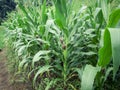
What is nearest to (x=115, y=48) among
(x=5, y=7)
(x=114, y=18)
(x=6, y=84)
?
(x=114, y=18)

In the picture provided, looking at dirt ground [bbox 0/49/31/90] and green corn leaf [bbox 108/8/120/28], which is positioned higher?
green corn leaf [bbox 108/8/120/28]

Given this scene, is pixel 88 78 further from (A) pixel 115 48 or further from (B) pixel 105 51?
(A) pixel 115 48

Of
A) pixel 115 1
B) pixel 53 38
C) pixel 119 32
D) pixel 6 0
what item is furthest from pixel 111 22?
pixel 6 0

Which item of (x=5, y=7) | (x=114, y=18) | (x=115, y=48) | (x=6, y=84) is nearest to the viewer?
(x=115, y=48)

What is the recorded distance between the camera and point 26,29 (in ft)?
11.7

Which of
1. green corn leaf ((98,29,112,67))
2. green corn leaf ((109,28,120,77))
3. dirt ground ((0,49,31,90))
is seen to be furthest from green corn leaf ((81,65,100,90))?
dirt ground ((0,49,31,90))

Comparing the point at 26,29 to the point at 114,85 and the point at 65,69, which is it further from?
the point at 114,85

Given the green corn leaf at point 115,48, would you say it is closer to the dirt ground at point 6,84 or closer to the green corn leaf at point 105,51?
the green corn leaf at point 105,51

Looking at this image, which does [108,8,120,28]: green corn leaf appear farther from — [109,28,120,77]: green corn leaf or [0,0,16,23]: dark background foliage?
[0,0,16,23]: dark background foliage

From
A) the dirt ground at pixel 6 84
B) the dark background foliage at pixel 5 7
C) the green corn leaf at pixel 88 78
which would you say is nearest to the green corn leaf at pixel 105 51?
the green corn leaf at pixel 88 78

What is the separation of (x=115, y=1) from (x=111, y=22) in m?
2.51

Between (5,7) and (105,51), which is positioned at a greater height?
(5,7)

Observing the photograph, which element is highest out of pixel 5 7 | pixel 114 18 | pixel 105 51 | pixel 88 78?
pixel 5 7

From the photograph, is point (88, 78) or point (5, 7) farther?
point (5, 7)
